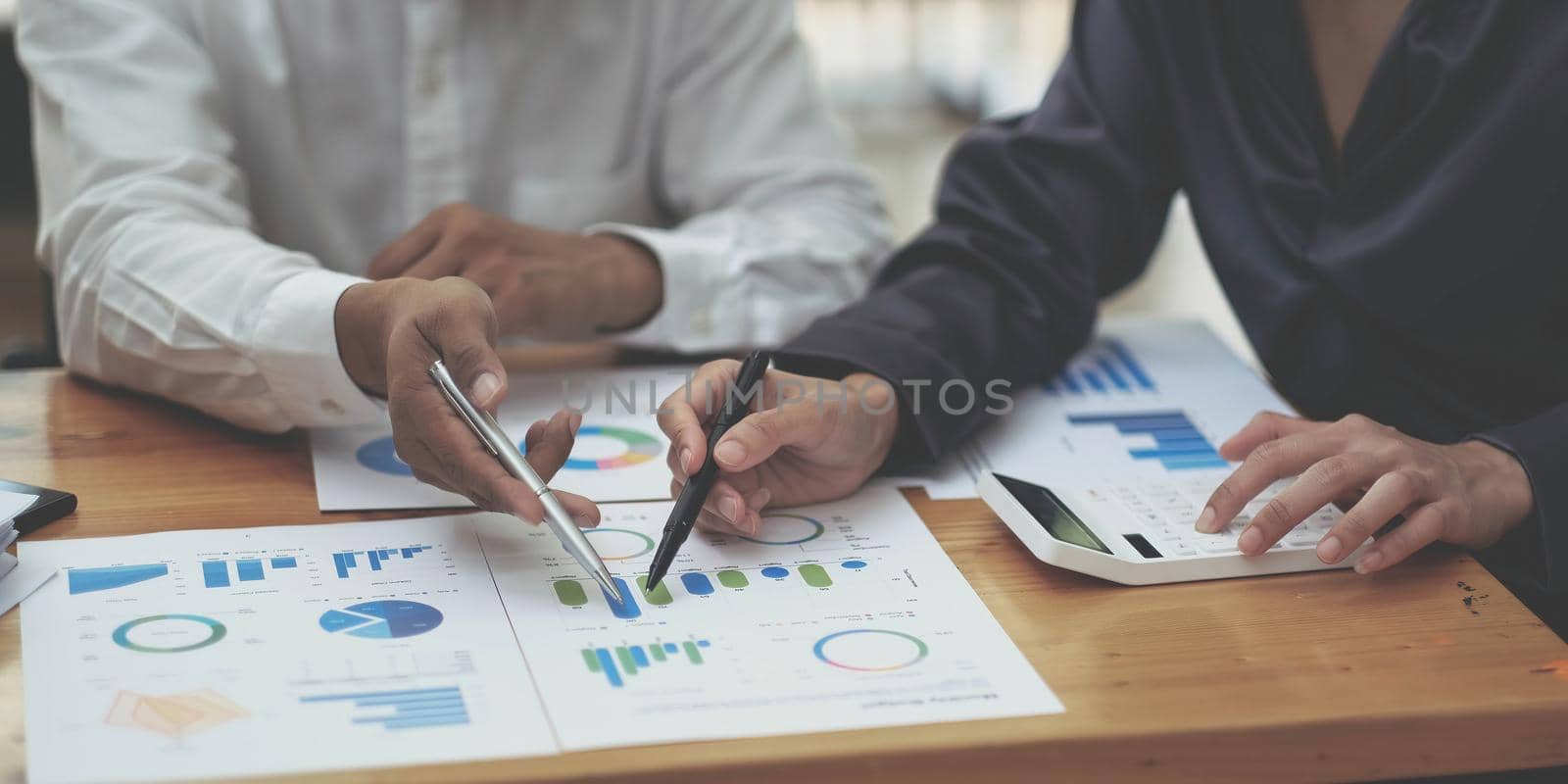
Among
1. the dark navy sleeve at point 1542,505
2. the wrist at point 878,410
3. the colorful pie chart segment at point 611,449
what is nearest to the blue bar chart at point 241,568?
the colorful pie chart segment at point 611,449

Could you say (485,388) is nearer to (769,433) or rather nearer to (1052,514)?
(769,433)

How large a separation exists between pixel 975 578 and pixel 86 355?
706 millimetres

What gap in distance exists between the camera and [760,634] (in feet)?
2.24

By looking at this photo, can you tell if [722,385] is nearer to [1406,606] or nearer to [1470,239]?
[1406,606]

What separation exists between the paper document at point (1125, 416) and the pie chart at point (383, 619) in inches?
14.0

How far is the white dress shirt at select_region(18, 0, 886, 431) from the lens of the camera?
Result: 0.96 metres

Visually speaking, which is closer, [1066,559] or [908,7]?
[1066,559]

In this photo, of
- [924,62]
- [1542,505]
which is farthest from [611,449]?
[924,62]

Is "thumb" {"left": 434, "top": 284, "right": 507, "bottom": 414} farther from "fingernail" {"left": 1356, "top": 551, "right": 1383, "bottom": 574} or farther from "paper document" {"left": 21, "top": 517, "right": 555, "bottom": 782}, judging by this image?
"fingernail" {"left": 1356, "top": 551, "right": 1383, "bottom": 574}

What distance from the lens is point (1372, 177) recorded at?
1027 mm

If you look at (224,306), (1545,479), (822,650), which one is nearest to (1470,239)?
(1545,479)

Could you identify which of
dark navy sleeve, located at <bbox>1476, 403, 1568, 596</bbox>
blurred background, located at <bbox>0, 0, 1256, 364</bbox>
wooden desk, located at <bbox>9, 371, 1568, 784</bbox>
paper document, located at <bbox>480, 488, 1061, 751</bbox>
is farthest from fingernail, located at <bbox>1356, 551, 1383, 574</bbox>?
blurred background, located at <bbox>0, 0, 1256, 364</bbox>

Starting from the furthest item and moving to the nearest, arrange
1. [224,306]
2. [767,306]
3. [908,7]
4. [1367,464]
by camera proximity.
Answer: [908,7] < [767,306] < [224,306] < [1367,464]

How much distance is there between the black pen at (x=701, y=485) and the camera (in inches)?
29.3
